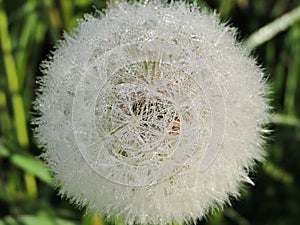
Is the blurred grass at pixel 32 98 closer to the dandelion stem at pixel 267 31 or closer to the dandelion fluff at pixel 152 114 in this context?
the dandelion stem at pixel 267 31

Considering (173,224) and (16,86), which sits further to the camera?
(16,86)

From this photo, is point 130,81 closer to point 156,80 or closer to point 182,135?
point 156,80

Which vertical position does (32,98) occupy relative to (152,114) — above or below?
above

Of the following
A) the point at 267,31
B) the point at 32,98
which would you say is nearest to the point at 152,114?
the point at 267,31

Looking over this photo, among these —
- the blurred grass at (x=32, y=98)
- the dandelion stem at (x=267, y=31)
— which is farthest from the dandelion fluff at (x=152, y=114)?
the blurred grass at (x=32, y=98)

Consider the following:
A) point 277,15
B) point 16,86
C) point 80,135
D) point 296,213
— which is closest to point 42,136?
point 80,135

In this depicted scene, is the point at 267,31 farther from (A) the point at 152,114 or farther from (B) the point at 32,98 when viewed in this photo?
(B) the point at 32,98
